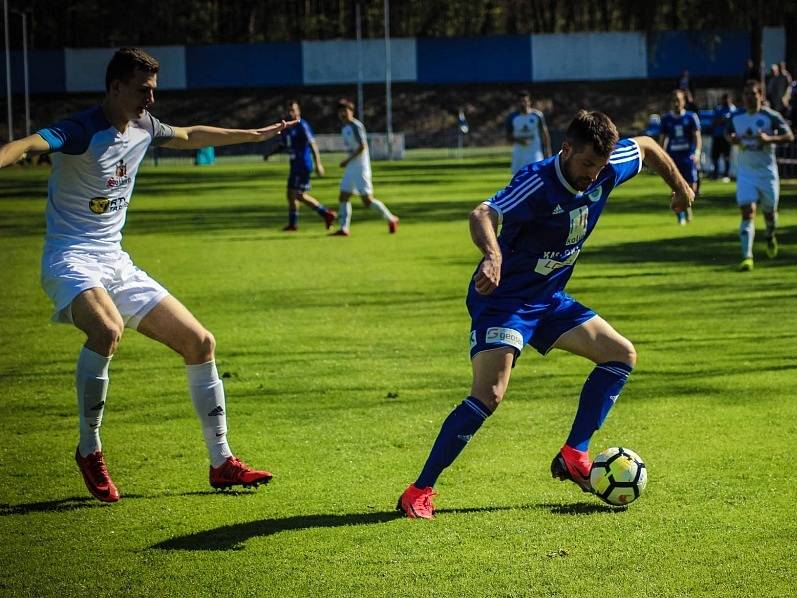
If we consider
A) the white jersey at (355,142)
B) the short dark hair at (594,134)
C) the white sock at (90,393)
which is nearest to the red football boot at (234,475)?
the white sock at (90,393)

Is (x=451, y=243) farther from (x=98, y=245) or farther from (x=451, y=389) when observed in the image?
(x=98, y=245)

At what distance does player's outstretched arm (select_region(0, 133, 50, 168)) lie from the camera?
573cm

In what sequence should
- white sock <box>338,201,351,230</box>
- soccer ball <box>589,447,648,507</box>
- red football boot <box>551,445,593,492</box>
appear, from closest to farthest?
1. soccer ball <box>589,447,648,507</box>
2. red football boot <box>551,445,593,492</box>
3. white sock <box>338,201,351,230</box>

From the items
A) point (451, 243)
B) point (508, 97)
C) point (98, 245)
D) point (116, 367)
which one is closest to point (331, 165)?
point (508, 97)

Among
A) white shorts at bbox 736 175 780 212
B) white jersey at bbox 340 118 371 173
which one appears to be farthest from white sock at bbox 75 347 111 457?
white jersey at bbox 340 118 371 173

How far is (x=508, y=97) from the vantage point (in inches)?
2657

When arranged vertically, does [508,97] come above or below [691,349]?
above

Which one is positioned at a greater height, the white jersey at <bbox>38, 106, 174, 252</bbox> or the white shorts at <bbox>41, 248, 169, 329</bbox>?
the white jersey at <bbox>38, 106, 174, 252</bbox>

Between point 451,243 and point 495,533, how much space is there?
14.9 meters

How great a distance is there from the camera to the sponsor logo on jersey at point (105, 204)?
261 inches

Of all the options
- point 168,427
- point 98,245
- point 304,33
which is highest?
point 304,33

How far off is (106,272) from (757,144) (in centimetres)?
1179

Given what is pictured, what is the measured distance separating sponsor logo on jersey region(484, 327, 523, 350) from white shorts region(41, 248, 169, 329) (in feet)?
5.78

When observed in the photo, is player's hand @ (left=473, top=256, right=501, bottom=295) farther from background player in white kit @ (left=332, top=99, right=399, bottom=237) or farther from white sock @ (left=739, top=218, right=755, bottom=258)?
background player in white kit @ (left=332, top=99, right=399, bottom=237)
